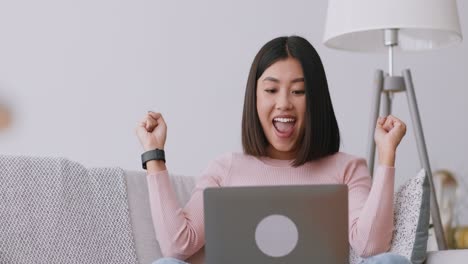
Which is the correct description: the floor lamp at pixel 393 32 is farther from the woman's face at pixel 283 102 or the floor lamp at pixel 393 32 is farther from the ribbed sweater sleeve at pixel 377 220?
the ribbed sweater sleeve at pixel 377 220

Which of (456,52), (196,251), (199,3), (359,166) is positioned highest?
(199,3)

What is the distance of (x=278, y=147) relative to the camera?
215 centimetres

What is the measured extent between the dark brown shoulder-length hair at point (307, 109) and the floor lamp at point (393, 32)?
0.61 m

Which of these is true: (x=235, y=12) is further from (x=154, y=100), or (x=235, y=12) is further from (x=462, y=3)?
(x=462, y=3)

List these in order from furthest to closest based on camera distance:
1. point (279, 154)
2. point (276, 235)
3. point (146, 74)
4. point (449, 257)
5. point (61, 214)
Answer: point (146, 74) < point (279, 154) < point (61, 214) < point (449, 257) < point (276, 235)

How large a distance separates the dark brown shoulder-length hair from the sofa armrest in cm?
38

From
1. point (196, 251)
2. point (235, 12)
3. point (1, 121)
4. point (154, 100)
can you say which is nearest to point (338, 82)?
point (235, 12)

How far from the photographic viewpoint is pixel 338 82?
3494 mm

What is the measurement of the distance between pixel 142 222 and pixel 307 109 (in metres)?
0.49

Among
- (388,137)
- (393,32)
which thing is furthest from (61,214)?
(393,32)

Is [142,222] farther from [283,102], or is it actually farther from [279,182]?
[283,102]

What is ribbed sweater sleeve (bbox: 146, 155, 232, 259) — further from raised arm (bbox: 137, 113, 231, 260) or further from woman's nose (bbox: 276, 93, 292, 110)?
woman's nose (bbox: 276, 93, 292, 110)

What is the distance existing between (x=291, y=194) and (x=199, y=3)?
76.4 inches

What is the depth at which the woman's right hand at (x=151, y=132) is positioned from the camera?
2.10 meters
